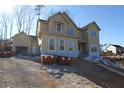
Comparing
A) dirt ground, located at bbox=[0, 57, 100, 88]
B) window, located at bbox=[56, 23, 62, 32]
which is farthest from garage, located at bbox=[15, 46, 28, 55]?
dirt ground, located at bbox=[0, 57, 100, 88]

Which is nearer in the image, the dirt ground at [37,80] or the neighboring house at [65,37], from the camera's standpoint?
the dirt ground at [37,80]

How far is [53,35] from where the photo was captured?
52.2 feet

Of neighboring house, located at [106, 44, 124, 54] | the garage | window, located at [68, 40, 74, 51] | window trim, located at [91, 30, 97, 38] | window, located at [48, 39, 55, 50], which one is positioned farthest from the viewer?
neighboring house, located at [106, 44, 124, 54]

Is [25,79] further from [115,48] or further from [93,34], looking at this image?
[115,48]

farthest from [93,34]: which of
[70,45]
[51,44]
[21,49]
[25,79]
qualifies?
[25,79]

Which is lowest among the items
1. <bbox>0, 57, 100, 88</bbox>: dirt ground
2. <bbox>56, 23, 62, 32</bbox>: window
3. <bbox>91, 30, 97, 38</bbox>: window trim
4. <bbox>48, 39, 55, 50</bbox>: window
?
<bbox>0, 57, 100, 88</bbox>: dirt ground

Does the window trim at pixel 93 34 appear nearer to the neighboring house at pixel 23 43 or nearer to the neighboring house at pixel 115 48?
the neighboring house at pixel 23 43

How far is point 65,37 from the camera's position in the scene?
54.1 ft

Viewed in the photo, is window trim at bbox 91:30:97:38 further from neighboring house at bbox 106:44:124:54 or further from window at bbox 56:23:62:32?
neighboring house at bbox 106:44:124:54

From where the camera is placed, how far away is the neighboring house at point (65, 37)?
15.7 meters

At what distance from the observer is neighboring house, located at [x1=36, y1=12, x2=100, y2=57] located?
15.7 meters

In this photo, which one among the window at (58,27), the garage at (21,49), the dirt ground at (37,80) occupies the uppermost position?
the window at (58,27)

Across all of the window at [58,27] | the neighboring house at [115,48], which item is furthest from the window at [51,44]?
the neighboring house at [115,48]
